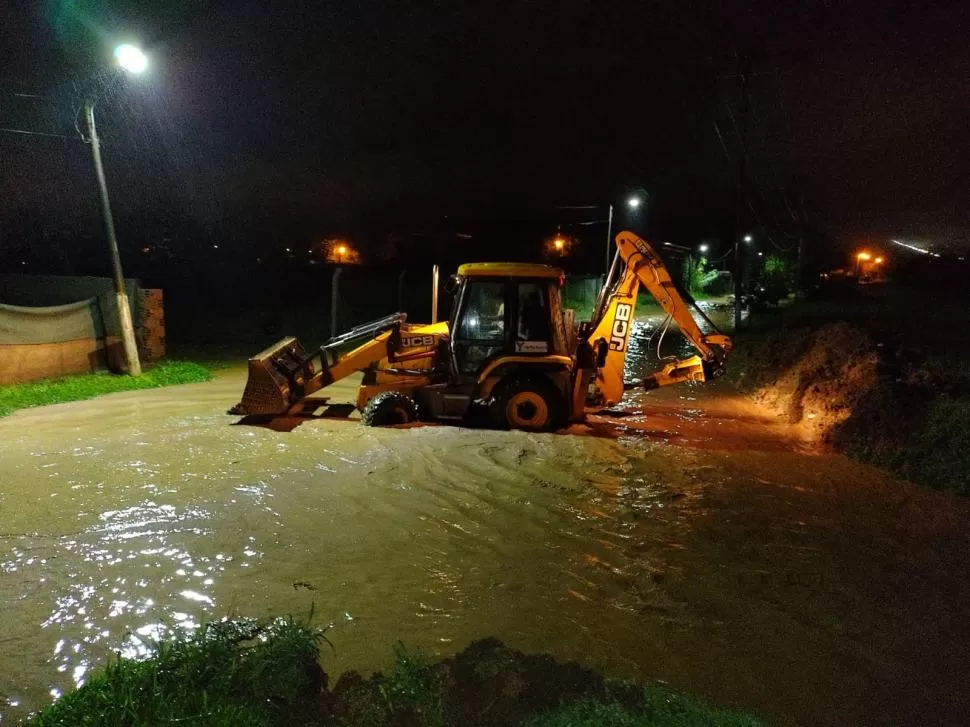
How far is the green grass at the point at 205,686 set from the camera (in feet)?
10.6

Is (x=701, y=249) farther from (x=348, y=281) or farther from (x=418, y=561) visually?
(x=418, y=561)

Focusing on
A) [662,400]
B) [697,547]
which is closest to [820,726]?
[697,547]

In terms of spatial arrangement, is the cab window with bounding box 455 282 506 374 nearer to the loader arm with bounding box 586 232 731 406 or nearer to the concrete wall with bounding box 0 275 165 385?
the loader arm with bounding box 586 232 731 406

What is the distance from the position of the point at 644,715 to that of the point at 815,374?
10676 millimetres

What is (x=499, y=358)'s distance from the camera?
10047 millimetres

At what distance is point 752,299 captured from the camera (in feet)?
106

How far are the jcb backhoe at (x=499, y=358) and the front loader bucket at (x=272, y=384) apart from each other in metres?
0.01

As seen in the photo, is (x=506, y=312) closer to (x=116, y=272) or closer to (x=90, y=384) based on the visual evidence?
(x=90, y=384)

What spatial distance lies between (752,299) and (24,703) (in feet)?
108

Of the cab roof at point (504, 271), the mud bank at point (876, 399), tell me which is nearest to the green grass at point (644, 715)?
the mud bank at point (876, 399)

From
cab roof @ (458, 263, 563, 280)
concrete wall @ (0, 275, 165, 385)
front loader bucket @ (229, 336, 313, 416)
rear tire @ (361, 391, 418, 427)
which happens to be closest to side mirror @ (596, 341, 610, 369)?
cab roof @ (458, 263, 563, 280)

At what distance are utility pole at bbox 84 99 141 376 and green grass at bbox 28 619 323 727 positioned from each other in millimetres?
11927

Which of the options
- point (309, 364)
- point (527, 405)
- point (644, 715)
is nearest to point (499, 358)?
point (527, 405)

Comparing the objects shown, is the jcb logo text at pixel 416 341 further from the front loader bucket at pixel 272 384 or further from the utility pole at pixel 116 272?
the utility pole at pixel 116 272
